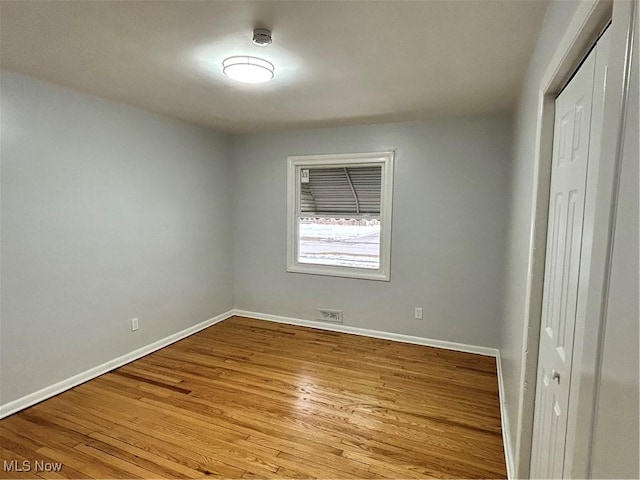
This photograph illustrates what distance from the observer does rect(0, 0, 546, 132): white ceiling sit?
1.66 meters

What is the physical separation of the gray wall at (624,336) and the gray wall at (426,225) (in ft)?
10.1

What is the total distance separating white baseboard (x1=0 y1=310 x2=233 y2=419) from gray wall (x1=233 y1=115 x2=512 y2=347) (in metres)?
1.33

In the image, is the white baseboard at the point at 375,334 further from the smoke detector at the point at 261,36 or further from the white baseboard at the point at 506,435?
the smoke detector at the point at 261,36

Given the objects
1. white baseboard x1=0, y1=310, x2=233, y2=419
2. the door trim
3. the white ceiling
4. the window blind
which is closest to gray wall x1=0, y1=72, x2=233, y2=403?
white baseboard x1=0, y1=310, x2=233, y2=419

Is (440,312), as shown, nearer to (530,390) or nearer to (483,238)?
(483,238)

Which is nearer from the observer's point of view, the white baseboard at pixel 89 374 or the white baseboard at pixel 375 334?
the white baseboard at pixel 89 374

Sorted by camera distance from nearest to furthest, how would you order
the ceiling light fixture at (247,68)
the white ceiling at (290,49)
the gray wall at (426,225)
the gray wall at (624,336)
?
1. the gray wall at (624,336)
2. the white ceiling at (290,49)
3. the ceiling light fixture at (247,68)
4. the gray wall at (426,225)

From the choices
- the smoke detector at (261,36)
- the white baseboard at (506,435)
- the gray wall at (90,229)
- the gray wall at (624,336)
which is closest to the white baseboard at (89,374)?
the gray wall at (90,229)

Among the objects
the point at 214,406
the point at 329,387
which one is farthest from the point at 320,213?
the point at 214,406

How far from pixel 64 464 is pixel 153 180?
2461 mm

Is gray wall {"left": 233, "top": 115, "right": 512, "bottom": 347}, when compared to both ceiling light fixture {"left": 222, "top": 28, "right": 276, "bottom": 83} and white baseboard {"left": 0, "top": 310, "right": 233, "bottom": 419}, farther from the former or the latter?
ceiling light fixture {"left": 222, "top": 28, "right": 276, "bottom": 83}

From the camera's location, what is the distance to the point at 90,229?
305cm

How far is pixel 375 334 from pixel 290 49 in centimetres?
315

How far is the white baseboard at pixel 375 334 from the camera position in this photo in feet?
12.3
